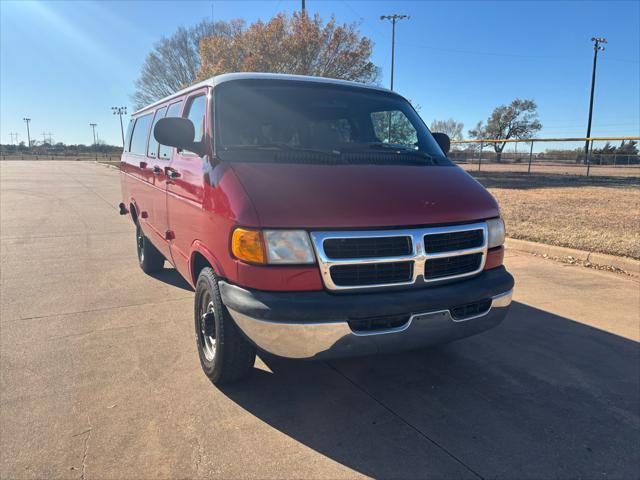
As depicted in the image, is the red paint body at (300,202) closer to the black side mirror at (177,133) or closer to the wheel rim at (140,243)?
the black side mirror at (177,133)

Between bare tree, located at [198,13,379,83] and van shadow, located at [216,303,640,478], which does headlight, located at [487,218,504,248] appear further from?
bare tree, located at [198,13,379,83]

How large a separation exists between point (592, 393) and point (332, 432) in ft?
6.37

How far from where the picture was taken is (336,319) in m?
2.53

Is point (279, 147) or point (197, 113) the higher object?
point (197, 113)

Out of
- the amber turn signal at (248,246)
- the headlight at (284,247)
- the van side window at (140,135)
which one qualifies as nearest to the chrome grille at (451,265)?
the headlight at (284,247)

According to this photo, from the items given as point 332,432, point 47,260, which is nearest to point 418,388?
point 332,432

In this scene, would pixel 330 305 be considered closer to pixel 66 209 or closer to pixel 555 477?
pixel 555 477

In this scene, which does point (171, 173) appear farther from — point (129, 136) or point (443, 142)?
point (129, 136)

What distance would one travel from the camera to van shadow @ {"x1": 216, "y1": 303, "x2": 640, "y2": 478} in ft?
8.25

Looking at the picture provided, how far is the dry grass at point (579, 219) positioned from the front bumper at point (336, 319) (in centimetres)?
504

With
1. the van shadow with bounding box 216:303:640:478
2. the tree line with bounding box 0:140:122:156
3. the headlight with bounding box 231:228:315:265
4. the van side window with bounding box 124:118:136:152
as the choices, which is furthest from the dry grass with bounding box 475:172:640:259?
the tree line with bounding box 0:140:122:156

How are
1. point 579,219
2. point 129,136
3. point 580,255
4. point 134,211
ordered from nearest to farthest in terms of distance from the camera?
point 134,211, point 580,255, point 129,136, point 579,219

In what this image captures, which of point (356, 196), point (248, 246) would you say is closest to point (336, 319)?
point (248, 246)

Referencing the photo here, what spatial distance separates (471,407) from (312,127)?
2.36 m
